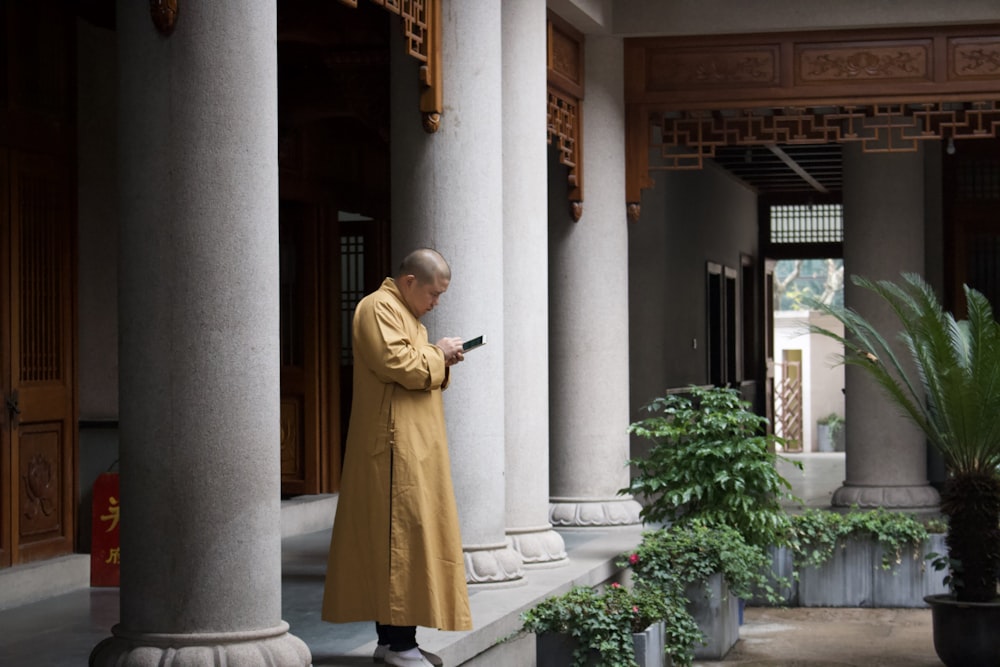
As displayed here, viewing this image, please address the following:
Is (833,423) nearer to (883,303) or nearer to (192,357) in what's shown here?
(883,303)

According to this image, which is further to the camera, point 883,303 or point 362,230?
point 883,303

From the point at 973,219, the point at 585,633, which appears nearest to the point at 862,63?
the point at 973,219

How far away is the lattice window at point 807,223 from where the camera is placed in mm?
21766

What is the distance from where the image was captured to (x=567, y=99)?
1016 cm

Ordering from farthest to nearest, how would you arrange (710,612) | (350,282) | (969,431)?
1. (350,282)
2. (969,431)
3. (710,612)

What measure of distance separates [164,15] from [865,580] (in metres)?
7.13

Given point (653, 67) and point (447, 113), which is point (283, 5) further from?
point (653, 67)

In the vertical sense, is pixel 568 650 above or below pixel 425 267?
below

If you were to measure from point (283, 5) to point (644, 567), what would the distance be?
3645 mm

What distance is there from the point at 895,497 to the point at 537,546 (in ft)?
15.7

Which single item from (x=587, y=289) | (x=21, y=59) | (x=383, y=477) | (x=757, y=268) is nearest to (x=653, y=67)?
(x=587, y=289)

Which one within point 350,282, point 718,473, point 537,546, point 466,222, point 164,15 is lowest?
point 537,546

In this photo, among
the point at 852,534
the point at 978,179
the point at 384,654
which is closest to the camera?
the point at 384,654

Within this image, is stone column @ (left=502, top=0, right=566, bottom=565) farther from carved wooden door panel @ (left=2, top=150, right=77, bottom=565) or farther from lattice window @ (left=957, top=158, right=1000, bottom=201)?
lattice window @ (left=957, top=158, right=1000, bottom=201)
